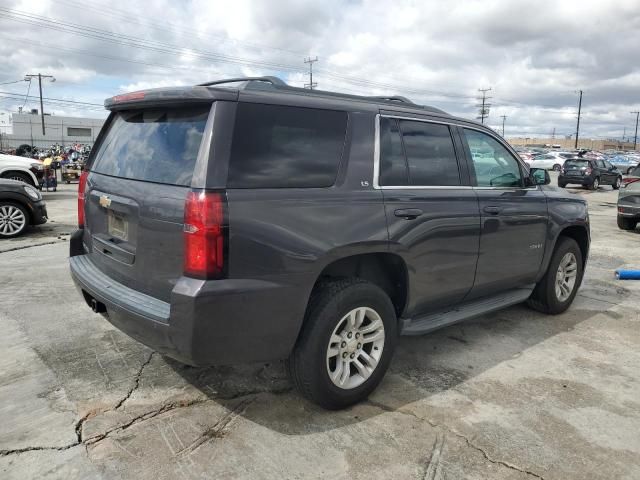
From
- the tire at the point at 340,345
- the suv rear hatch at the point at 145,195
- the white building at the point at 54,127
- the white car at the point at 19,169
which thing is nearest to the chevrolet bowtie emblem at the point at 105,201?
the suv rear hatch at the point at 145,195

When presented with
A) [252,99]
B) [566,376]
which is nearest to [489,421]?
[566,376]

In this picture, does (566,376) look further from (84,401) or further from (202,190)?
(84,401)

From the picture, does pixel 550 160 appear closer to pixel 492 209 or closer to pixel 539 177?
pixel 539 177

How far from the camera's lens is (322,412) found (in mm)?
3184

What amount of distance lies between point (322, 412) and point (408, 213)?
1.39 meters

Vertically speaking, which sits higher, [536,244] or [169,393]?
[536,244]

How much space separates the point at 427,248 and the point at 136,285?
1893mm

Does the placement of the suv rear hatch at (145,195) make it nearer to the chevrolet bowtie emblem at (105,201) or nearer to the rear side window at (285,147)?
the chevrolet bowtie emblem at (105,201)

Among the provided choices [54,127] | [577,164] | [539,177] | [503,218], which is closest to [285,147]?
[503,218]

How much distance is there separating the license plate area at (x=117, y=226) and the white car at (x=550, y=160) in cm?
4396

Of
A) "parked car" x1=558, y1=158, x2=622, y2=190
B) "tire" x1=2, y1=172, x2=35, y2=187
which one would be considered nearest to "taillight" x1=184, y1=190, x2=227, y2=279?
"tire" x1=2, y1=172, x2=35, y2=187

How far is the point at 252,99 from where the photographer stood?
2.74m

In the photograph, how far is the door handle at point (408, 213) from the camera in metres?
3.29

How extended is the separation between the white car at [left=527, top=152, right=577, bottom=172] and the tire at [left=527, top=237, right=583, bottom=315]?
40.5 m
